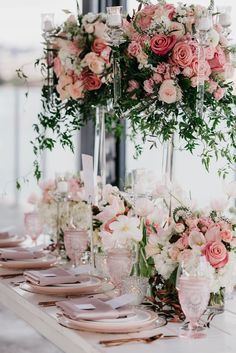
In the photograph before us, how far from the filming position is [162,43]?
8.15 ft

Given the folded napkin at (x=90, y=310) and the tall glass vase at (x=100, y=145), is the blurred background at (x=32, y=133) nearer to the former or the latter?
the tall glass vase at (x=100, y=145)

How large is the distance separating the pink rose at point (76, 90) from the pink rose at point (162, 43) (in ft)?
2.20

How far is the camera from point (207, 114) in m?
2.67

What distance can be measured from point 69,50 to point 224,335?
1.42 m

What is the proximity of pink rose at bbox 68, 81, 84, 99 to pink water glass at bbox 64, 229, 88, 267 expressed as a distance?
21.0 inches

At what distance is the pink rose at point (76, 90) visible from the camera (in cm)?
312

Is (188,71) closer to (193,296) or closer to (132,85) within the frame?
(132,85)

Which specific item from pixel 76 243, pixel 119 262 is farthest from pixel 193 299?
pixel 76 243

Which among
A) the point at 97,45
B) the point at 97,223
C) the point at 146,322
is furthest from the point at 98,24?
the point at 146,322

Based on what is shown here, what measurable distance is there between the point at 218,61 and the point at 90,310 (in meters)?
0.88

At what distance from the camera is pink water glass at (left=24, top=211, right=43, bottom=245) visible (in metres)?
3.51

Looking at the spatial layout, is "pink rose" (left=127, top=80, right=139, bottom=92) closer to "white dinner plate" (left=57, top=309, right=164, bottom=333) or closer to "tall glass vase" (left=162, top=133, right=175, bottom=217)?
"tall glass vase" (left=162, top=133, right=175, bottom=217)

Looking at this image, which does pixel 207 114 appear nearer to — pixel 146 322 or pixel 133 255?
pixel 133 255

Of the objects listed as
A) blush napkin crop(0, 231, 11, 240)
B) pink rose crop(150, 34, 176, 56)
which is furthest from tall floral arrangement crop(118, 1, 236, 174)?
blush napkin crop(0, 231, 11, 240)
